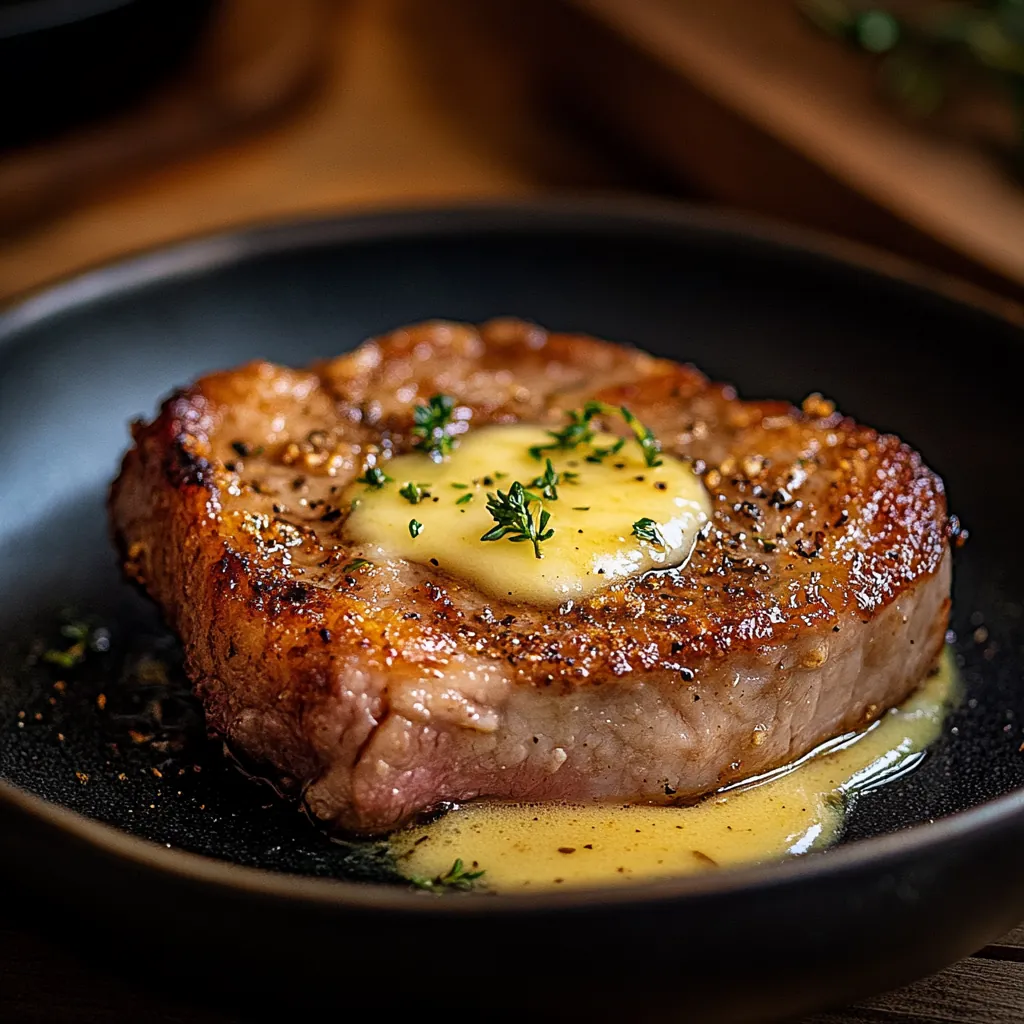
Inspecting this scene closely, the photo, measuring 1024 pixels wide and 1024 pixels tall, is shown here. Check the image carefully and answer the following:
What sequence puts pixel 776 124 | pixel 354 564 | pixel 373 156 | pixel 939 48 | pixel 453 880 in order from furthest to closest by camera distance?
pixel 373 156 < pixel 939 48 < pixel 776 124 < pixel 354 564 < pixel 453 880

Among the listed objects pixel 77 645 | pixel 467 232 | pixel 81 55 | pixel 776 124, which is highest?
pixel 81 55

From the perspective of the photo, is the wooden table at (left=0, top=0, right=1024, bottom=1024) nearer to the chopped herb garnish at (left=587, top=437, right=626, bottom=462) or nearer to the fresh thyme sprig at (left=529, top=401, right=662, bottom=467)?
the fresh thyme sprig at (left=529, top=401, right=662, bottom=467)

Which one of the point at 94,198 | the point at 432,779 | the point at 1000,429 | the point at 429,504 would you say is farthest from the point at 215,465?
the point at 94,198

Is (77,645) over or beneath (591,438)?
beneath

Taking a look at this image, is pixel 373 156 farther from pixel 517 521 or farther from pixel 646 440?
pixel 517 521

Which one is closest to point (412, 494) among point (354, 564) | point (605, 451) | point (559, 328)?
point (354, 564)

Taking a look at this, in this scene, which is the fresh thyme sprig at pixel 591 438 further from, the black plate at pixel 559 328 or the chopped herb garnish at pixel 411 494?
the black plate at pixel 559 328

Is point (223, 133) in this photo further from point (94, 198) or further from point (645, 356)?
point (645, 356)
